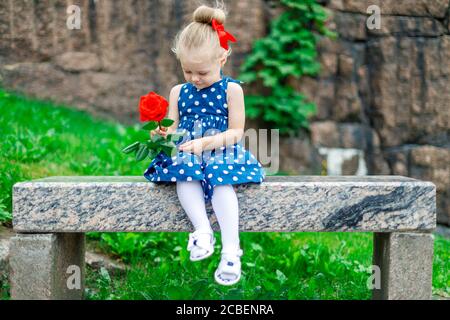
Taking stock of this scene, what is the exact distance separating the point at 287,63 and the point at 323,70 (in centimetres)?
39

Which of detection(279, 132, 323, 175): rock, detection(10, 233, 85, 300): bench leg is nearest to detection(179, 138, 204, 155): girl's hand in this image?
detection(10, 233, 85, 300): bench leg

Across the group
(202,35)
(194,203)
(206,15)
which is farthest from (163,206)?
(206,15)

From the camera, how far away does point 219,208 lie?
2.77 metres

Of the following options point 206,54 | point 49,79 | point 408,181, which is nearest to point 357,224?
point 408,181

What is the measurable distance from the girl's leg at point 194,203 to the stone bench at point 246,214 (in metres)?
0.10

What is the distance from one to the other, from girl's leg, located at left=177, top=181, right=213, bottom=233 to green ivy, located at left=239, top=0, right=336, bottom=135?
368cm

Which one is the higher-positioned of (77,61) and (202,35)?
(77,61)

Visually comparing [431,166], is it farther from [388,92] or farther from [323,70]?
[323,70]

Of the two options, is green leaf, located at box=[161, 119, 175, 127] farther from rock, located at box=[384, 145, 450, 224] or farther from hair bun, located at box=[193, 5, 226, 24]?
rock, located at box=[384, 145, 450, 224]

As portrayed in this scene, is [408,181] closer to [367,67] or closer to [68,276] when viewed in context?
[68,276]

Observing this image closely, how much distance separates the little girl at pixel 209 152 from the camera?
2742mm

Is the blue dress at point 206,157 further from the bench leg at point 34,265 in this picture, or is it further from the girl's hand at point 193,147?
the bench leg at point 34,265

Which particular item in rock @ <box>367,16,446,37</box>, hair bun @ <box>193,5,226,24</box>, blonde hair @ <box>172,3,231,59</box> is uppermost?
rock @ <box>367,16,446,37</box>

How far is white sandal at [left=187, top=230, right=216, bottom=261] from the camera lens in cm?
267
